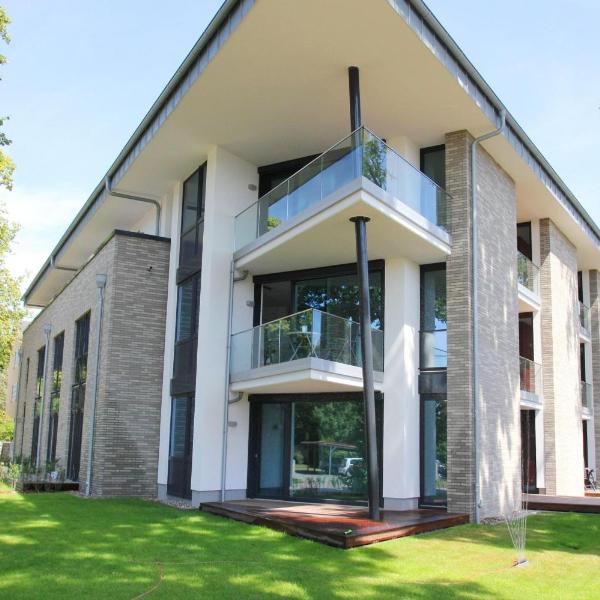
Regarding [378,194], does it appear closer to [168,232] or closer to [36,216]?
[168,232]

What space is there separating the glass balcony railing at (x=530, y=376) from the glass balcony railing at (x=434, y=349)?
14.2ft

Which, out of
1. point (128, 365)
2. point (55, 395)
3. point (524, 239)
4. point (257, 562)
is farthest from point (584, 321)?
point (257, 562)

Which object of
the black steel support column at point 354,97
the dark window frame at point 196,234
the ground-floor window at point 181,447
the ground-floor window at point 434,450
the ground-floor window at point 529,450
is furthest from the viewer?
the ground-floor window at point 529,450

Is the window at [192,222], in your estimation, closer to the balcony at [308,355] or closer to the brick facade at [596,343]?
the balcony at [308,355]

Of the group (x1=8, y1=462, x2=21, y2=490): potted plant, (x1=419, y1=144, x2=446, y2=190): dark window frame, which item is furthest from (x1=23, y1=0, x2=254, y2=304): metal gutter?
(x1=8, y1=462, x2=21, y2=490): potted plant

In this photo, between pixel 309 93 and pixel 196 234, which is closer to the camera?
pixel 309 93

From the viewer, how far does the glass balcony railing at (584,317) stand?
2375 centimetres

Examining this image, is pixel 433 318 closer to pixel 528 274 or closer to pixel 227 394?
pixel 227 394

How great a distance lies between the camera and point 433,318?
569 inches

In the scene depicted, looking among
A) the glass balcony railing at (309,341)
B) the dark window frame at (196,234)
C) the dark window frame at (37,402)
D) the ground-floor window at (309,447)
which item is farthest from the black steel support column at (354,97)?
the dark window frame at (37,402)

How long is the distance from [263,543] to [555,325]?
1250 centimetres

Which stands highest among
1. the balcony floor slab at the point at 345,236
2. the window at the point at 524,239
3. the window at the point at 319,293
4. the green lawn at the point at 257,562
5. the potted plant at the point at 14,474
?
the window at the point at 524,239

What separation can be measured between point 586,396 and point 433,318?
11.5 meters

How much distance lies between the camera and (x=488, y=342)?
14.5 m
